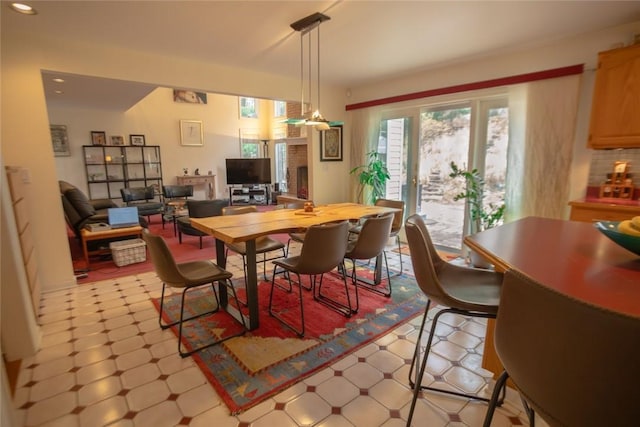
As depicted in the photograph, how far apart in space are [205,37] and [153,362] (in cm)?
283

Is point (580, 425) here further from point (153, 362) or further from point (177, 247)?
point (177, 247)

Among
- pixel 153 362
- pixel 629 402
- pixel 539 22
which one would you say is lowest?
pixel 153 362

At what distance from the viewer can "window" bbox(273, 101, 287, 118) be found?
8.84 meters

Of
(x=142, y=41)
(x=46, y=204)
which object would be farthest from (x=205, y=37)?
(x=46, y=204)

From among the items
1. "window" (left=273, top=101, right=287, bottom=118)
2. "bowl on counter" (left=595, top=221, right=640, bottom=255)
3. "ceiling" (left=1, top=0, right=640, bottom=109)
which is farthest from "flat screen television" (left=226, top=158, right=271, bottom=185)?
"bowl on counter" (left=595, top=221, right=640, bottom=255)

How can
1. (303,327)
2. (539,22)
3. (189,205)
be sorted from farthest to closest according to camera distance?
1. (189,205)
2. (539,22)
3. (303,327)

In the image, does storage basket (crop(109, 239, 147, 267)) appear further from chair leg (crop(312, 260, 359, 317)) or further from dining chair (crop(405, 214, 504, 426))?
dining chair (crop(405, 214, 504, 426))

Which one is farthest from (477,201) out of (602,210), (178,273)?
(178,273)

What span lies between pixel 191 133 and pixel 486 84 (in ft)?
22.9

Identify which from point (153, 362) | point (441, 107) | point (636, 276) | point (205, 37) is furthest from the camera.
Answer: point (441, 107)

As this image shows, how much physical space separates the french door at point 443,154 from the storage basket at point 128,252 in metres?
3.56

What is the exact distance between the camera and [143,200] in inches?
Result: 276

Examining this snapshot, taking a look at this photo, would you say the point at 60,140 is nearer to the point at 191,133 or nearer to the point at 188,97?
the point at 191,133

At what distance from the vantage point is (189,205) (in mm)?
4723
